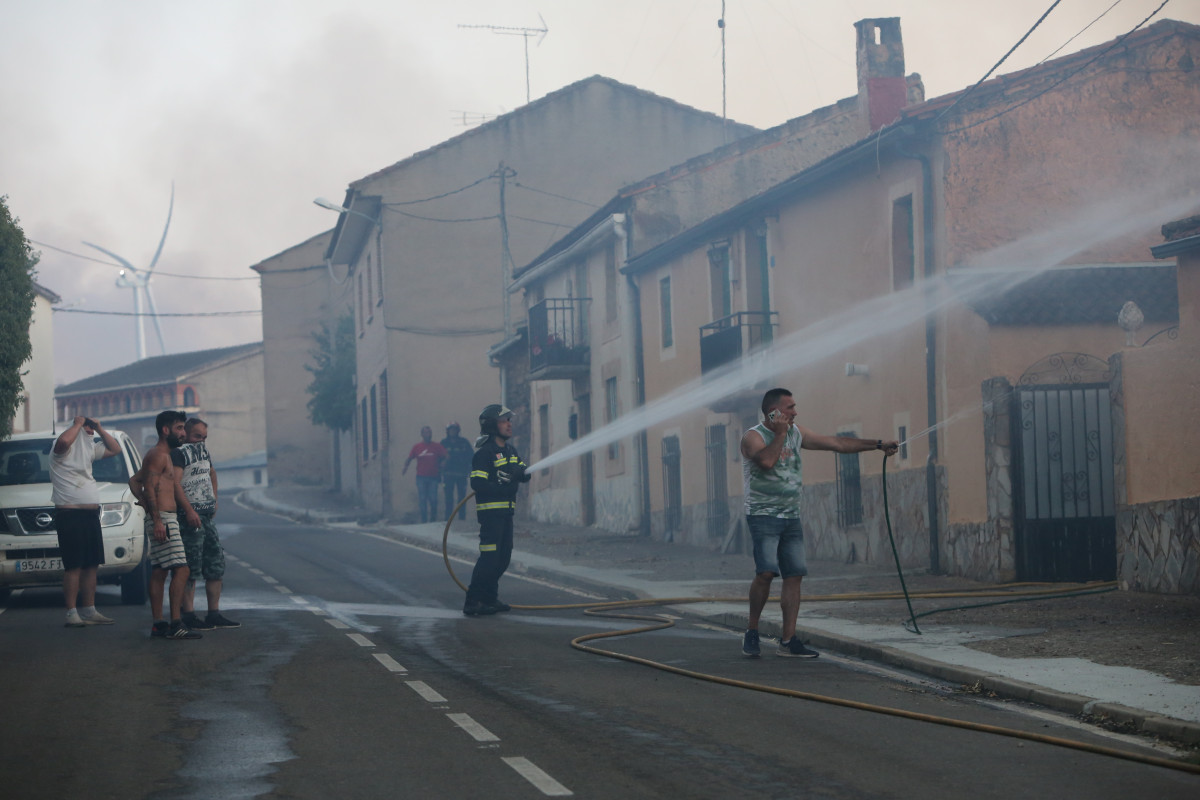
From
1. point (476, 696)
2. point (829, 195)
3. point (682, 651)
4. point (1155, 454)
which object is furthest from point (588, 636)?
point (829, 195)

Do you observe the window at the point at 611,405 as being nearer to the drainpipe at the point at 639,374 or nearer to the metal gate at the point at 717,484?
the drainpipe at the point at 639,374

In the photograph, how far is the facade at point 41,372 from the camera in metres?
41.7

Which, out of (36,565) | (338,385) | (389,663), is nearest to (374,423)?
(338,385)

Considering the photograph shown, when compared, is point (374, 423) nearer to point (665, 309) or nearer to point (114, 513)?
point (665, 309)

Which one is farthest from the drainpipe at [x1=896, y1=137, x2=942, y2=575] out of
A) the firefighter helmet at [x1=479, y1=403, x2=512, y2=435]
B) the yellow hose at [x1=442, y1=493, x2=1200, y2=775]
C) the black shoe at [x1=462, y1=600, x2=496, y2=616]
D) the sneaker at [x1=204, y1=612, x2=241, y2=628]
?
the sneaker at [x1=204, y1=612, x2=241, y2=628]

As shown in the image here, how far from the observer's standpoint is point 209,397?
78500 mm

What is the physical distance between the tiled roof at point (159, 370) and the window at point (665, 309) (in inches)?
2191

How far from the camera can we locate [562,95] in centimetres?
3759

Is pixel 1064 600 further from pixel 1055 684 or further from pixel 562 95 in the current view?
pixel 562 95

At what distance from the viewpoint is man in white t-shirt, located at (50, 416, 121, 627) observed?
12.6 metres

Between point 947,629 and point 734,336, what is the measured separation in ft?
38.1

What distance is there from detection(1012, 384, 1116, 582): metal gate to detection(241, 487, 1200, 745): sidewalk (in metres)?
1.01

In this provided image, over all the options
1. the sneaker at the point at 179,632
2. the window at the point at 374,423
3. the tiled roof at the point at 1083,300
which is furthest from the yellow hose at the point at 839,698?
the window at the point at 374,423

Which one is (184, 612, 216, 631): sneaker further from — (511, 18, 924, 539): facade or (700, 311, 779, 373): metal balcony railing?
(511, 18, 924, 539): facade
